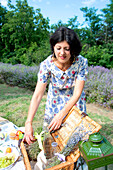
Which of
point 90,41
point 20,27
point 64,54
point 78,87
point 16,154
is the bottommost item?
point 16,154

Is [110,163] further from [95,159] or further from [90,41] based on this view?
[90,41]

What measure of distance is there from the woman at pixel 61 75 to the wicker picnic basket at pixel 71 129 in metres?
0.06

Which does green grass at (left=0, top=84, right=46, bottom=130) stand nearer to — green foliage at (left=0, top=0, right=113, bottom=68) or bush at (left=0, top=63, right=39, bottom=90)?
bush at (left=0, top=63, right=39, bottom=90)

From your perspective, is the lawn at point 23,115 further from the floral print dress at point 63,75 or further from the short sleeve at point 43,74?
the short sleeve at point 43,74

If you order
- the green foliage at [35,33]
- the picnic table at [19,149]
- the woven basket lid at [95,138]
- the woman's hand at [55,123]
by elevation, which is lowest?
the picnic table at [19,149]

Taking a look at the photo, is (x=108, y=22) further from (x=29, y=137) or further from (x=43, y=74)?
(x=29, y=137)

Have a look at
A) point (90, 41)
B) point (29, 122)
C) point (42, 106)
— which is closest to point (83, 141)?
point (29, 122)

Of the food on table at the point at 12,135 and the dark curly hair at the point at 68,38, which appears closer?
the dark curly hair at the point at 68,38

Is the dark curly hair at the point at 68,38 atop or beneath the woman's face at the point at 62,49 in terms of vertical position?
atop

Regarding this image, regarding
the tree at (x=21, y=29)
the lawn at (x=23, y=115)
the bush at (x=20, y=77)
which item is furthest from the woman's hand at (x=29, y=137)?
the tree at (x=21, y=29)

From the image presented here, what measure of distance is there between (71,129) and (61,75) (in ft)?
2.15

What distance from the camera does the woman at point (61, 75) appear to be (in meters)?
1.49

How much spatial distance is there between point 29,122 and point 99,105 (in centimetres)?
352

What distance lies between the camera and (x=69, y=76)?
1.69 meters
